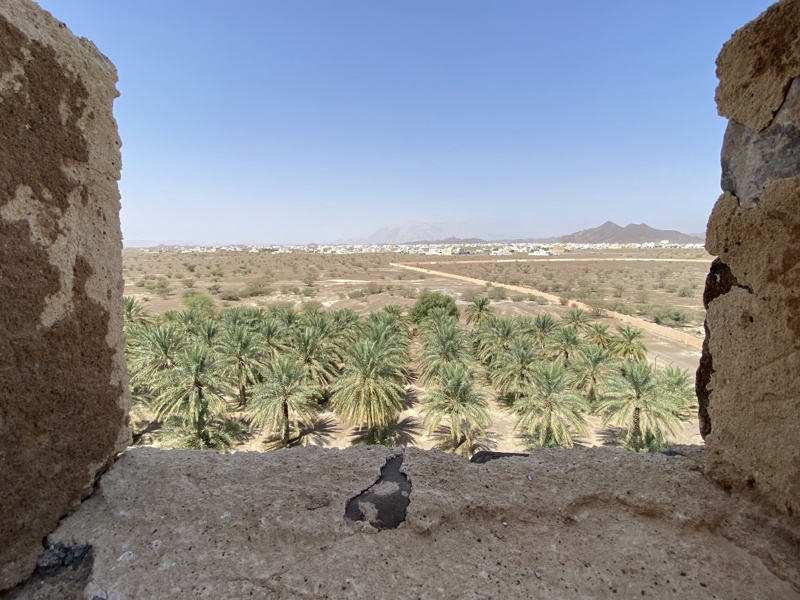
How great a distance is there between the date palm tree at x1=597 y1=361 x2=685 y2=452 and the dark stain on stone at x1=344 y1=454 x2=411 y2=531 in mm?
12147

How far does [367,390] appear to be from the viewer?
1359 cm

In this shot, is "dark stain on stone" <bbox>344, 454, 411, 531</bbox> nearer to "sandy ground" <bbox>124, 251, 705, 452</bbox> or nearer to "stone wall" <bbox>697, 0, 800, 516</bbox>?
"stone wall" <bbox>697, 0, 800, 516</bbox>

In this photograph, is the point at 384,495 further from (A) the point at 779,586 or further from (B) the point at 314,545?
(A) the point at 779,586

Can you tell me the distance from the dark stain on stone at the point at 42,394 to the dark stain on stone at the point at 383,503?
1571 millimetres

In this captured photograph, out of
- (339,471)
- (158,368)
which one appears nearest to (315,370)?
(158,368)

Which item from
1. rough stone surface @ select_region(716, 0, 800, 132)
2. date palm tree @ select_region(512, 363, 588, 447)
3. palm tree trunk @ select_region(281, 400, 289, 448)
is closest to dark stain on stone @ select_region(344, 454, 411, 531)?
rough stone surface @ select_region(716, 0, 800, 132)

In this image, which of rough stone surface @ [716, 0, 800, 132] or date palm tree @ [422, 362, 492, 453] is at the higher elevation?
rough stone surface @ [716, 0, 800, 132]

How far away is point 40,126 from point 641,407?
14569 mm

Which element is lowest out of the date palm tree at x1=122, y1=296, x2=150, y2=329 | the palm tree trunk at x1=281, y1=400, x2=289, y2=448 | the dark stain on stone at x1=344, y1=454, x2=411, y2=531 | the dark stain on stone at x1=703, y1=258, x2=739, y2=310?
the palm tree trunk at x1=281, y1=400, x2=289, y2=448

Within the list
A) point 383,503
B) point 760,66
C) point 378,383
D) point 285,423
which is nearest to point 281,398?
point 285,423

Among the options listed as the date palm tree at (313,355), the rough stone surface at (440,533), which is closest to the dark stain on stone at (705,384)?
the rough stone surface at (440,533)

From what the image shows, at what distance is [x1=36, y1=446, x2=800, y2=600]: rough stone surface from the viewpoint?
6.11 ft

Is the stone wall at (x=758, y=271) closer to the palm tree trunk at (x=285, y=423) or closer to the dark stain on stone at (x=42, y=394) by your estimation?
the dark stain on stone at (x=42, y=394)

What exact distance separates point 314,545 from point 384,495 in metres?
0.48
